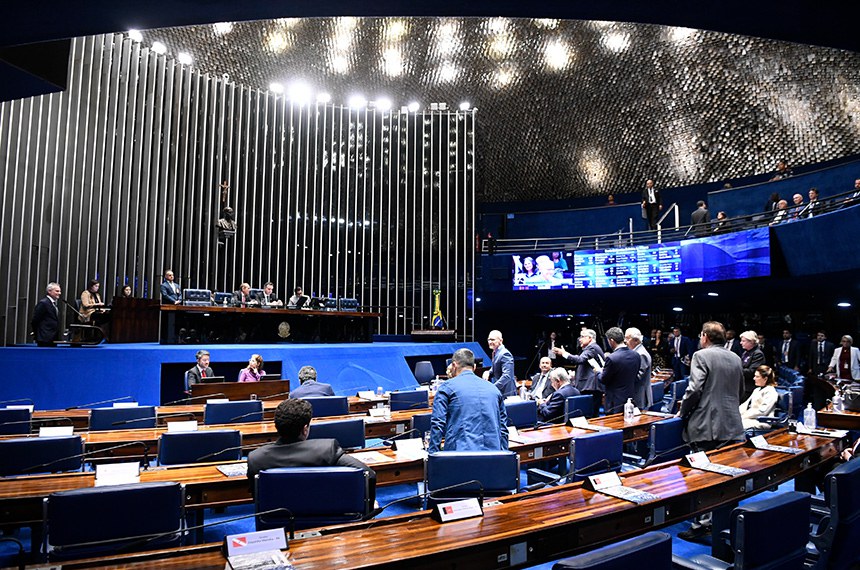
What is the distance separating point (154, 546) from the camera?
2.69 meters

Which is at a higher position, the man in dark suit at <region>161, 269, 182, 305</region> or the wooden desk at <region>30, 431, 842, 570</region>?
the man in dark suit at <region>161, 269, 182, 305</region>

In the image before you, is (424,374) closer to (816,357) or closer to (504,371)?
(504,371)

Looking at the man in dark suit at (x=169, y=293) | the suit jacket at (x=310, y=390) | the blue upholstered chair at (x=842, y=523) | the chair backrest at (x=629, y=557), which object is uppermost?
the man in dark suit at (x=169, y=293)

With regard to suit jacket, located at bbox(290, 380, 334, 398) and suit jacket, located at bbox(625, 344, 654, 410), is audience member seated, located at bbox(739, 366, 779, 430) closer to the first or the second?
suit jacket, located at bbox(625, 344, 654, 410)

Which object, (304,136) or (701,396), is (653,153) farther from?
(701,396)

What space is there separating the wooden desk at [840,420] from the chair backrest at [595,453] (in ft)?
9.24

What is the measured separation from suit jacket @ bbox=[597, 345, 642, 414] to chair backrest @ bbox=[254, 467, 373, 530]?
375 centimetres

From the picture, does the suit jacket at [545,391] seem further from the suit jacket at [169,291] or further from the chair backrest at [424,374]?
the suit jacket at [169,291]

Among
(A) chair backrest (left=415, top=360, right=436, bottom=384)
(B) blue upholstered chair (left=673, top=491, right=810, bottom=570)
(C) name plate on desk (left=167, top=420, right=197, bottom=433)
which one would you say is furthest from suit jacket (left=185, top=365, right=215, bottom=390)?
(B) blue upholstered chair (left=673, top=491, right=810, bottom=570)

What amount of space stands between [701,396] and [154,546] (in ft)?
11.9

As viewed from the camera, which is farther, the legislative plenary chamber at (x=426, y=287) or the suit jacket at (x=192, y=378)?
the suit jacket at (x=192, y=378)

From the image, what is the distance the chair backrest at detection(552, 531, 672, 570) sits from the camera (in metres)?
1.63

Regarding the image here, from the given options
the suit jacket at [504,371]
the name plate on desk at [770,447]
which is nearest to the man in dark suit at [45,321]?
the suit jacket at [504,371]

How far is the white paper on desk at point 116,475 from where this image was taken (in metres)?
Result: 3.04
